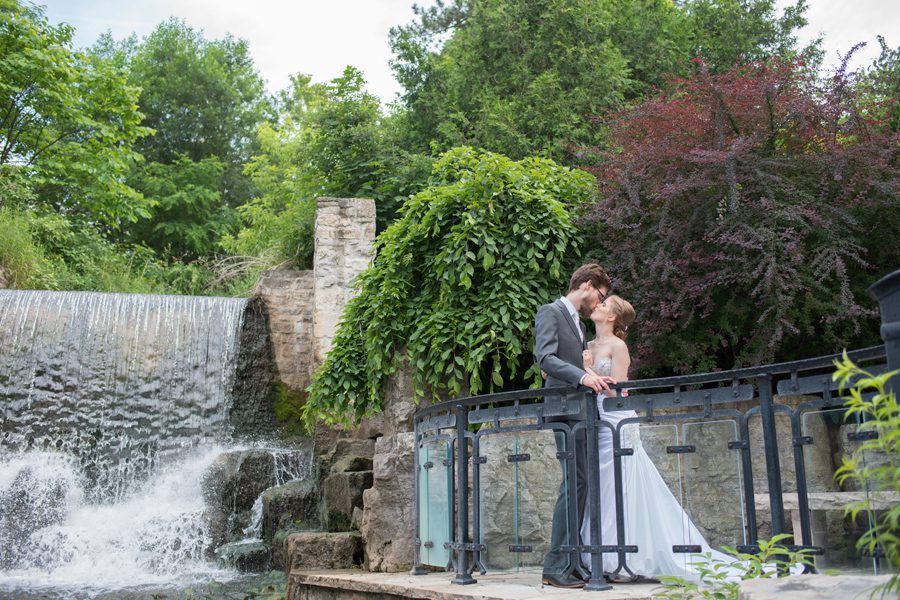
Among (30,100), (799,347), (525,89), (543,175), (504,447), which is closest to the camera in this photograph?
(504,447)

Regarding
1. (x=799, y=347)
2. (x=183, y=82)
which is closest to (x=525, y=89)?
(x=799, y=347)

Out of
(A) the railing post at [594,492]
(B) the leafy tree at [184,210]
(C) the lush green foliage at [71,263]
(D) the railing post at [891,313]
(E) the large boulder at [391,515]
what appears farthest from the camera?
(B) the leafy tree at [184,210]

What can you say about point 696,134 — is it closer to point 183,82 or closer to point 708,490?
point 708,490

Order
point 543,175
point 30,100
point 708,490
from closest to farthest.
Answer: point 708,490
point 543,175
point 30,100

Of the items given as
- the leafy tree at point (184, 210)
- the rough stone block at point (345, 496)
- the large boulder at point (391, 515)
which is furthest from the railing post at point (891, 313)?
the leafy tree at point (184, 210)

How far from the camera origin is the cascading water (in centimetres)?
940

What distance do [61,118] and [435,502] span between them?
17.5 metres

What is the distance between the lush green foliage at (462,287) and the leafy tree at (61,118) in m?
13.8

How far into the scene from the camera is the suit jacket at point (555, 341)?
15.3 ft

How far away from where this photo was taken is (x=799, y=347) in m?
7.40

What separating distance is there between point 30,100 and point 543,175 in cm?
1536

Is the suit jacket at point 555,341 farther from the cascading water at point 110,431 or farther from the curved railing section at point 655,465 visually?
the cascading water at point 110,431

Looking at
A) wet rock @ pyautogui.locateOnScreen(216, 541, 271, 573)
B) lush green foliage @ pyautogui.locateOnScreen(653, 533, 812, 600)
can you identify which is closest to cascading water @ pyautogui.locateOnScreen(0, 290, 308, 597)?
wet rock @ pyautogui.locateOnScreen(216, 541, 271, 573)

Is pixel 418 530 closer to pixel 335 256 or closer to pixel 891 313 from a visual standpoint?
pixel 891 313
